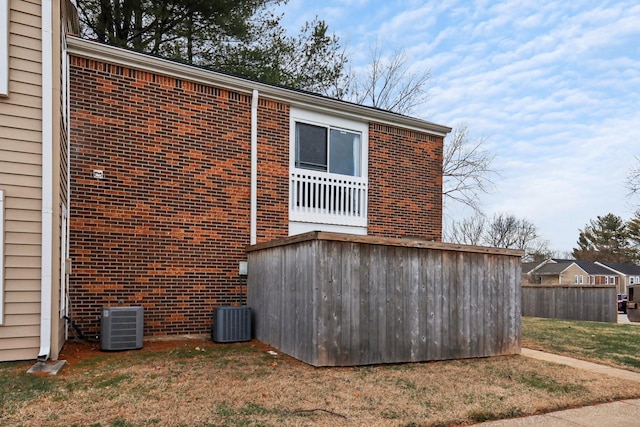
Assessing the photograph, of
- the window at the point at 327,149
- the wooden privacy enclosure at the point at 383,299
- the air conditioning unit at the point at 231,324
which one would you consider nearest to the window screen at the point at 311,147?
the window at the point at 327,149

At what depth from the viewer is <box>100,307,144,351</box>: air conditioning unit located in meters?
7.12

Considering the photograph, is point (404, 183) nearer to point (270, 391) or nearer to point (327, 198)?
point (327, 198)

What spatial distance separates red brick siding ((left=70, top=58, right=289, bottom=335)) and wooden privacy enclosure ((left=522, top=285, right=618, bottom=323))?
43.7ft

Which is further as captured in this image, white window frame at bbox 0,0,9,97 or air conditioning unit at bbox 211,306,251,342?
air conditioning unit at bbox 211,306,251,342

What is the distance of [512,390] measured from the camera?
18.3ft

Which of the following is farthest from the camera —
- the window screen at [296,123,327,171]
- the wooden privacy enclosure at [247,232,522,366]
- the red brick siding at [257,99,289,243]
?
the window screen at [296,123,327,171]

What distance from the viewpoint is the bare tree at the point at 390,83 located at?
2283 cm

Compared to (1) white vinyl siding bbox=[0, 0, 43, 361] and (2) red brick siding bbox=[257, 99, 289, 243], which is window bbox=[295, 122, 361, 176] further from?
(1) white vinyl siding bbox=[0, 0, 43, 361]

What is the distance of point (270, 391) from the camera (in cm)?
509

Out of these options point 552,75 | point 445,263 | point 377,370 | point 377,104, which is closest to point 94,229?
point 377,370

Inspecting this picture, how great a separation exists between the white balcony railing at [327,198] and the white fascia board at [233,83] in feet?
4.76

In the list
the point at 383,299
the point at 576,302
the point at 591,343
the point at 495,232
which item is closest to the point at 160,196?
the point at 383,299

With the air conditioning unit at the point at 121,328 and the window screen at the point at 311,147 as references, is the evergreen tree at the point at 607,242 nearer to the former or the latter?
the window screen at the point at 311,147

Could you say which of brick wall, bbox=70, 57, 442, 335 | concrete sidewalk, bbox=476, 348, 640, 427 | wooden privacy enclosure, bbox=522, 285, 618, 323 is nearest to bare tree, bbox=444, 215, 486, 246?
wooden privacy enclosure, bbox=522, 285, 618, 323
